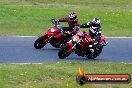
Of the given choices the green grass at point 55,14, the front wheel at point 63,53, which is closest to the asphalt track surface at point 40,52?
the front wheel at point 63,53

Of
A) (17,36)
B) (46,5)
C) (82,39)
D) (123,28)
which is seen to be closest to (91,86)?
(82,39)

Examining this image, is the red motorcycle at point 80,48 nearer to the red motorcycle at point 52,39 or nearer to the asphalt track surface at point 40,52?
the asphalt track surface at point 40,52

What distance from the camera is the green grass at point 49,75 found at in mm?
10430

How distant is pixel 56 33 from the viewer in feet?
54.4

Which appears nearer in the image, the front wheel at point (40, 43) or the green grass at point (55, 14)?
the front wheel at point (40, 43)

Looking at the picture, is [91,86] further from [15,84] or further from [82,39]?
[82,39]

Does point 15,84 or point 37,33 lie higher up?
point 15,84

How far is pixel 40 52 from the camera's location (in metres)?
16.4

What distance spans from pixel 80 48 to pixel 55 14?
952 centimetres

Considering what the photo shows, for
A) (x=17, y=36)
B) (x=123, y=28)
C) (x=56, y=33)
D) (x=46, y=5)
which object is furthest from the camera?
(x=46, y=5)

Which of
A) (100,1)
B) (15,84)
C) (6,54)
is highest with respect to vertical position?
(15,84)

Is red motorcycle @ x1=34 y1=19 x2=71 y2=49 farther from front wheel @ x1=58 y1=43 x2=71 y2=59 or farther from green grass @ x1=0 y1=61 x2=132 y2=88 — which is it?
green grass @ x1=0 y1=61 x2=132 y2=88

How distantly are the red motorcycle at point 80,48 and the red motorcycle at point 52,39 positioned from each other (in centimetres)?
107

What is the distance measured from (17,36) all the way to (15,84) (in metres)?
9.00
